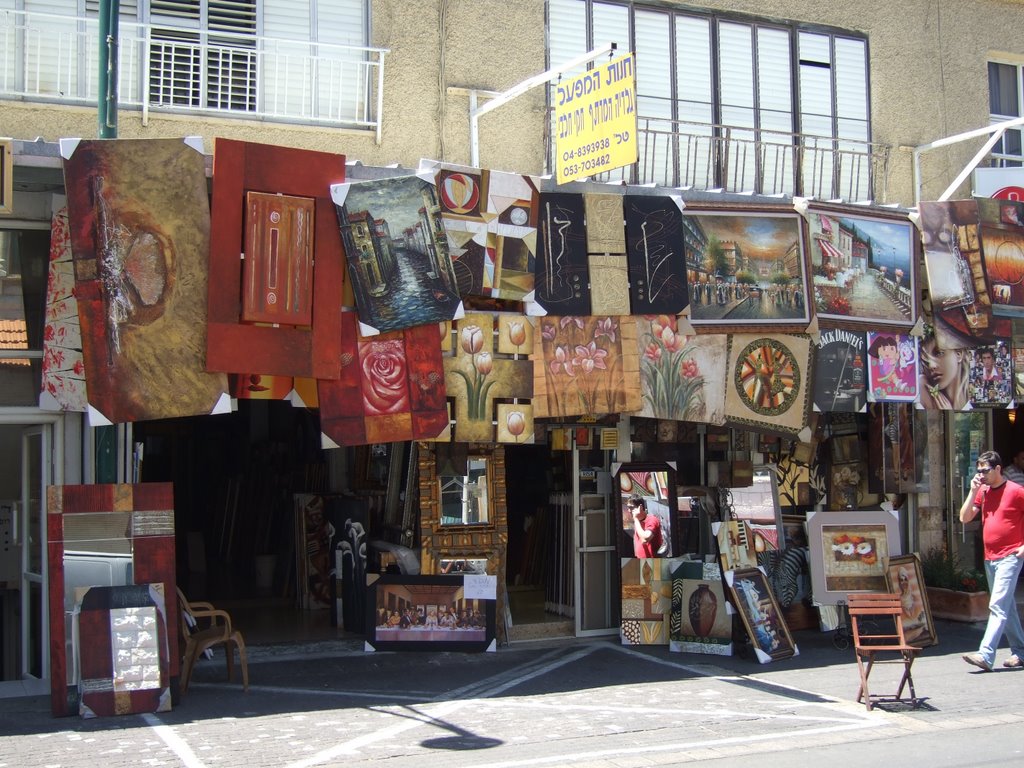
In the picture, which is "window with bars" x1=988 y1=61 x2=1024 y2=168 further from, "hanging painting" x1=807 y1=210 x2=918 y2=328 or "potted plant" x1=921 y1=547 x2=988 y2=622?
"potted plant" x1=921 y1=547 x2=988 y2=622

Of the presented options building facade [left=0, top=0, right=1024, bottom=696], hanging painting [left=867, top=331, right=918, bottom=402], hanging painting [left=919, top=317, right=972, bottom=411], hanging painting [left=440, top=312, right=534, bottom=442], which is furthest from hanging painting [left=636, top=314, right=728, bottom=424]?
hanging painting [left=919, top=317, right=972, bottom=411]

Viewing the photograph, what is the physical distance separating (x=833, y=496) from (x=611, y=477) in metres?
2.97

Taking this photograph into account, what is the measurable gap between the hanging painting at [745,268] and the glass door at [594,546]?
2.02 m

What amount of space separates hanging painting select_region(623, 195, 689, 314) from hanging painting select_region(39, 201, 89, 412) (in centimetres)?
502

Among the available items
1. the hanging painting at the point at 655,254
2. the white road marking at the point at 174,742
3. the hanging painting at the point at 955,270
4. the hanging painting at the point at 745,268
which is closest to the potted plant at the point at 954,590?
the hanging painting at the point at 955,270

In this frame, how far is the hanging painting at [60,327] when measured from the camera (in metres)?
9.23

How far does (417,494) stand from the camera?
11391 mm

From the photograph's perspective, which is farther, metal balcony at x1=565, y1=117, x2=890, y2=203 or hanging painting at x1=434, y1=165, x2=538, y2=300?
metal balcony at x1=565, y1=117, x2=890, y2=203

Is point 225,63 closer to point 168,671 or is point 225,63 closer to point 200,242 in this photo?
point 200,242

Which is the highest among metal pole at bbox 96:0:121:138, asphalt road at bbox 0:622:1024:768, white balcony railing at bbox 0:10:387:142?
white balcony railing at bbox 0:10:387:142

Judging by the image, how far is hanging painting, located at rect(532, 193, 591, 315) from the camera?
35.1 ft

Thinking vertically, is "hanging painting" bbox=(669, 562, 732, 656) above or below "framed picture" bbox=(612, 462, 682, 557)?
below

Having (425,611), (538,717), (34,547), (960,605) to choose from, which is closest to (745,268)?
(425,611)

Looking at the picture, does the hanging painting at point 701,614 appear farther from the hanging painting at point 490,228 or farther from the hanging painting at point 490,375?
the hanging painting at point 490,228
